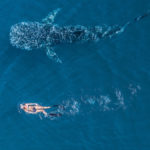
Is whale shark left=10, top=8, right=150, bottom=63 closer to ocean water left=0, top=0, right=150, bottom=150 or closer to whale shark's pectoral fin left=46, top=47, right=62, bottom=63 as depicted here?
whale shark's pectoral fin left=46, top=47, right=62, bottom=63

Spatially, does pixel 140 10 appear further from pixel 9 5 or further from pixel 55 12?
pixel 9 5

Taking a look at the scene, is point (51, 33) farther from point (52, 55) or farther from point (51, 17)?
point (52, 55)

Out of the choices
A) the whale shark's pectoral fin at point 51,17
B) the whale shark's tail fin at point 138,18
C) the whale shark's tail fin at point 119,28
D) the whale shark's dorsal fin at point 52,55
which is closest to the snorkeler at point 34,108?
the whale shark's dorsal fin at point 52,55

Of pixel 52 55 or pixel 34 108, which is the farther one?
pixel 52 55

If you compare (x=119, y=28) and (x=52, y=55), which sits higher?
(x=119, y=28)

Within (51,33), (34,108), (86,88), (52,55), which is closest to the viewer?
(86,88)

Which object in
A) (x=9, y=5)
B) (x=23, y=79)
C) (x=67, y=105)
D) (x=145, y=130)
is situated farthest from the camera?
(x=9, y=5)

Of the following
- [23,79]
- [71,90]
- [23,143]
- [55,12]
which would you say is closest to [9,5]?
[55,12]

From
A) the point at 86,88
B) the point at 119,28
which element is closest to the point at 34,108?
the point at 86,88
